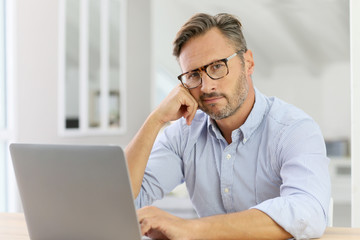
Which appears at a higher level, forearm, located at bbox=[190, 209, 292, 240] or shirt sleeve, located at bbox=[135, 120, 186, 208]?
shirt sleeve, located at bbox=[135, 120, 186, 208]

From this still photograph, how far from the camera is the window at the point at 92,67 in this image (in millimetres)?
4859

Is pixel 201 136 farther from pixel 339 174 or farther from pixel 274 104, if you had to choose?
pixel 339 174

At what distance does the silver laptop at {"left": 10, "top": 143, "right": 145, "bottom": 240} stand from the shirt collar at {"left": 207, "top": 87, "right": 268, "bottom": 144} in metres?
0.71

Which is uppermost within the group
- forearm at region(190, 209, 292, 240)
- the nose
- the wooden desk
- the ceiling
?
the ceiling

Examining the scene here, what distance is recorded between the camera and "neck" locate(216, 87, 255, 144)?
1721 millimetres

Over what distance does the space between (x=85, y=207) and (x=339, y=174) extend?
7332mm

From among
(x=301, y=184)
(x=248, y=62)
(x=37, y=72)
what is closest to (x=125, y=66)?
(x=37, y=72)

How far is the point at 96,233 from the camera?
108 centimetres

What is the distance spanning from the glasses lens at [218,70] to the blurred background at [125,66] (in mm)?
2763

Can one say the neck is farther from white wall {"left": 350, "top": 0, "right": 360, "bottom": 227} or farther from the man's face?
white wall {"left": 350, "top": 0, "right": 360, "bottom": 227}

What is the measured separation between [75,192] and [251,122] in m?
0.75

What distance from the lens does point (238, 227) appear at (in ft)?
3.87

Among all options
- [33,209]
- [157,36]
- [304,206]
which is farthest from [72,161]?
[157,36]

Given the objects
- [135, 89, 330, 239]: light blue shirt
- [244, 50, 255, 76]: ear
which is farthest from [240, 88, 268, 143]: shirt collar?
[244, 50, 255, 76]: ear
